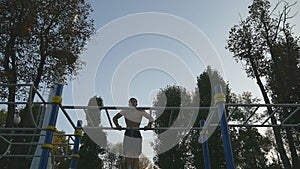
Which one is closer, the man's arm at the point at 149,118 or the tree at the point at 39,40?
the man's arm at the point at 149,118

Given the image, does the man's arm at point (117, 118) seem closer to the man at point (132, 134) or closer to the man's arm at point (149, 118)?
the man at point (132, 134)

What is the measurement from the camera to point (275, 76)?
1606 cm

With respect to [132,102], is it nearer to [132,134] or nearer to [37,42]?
[132,134]

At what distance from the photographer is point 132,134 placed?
5523 millimetres

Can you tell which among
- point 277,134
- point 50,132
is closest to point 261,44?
point 277,134

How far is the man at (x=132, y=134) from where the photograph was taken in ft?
17.5

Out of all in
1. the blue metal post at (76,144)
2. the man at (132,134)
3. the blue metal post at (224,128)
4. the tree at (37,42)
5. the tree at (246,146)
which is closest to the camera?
the blue metal post at (224,128)

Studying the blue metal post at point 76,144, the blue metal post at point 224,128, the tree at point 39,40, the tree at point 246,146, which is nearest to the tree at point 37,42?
the tree at point 39,40

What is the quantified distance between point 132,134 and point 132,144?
0.62 ft

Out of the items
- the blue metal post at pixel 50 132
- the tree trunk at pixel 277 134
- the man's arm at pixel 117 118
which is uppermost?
the tree trunk at pixel 277 134

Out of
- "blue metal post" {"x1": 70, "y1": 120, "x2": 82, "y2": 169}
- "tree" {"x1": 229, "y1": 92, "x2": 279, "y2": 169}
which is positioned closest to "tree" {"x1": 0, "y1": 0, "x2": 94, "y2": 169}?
"blue metal post" {"x1": 70, "y1": 120, "x2": 82, "y2": 169}

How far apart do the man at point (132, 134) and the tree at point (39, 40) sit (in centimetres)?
602

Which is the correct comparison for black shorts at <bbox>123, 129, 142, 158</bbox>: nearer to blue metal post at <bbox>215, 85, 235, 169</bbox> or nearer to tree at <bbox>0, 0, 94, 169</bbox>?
blue metal post at <bbox>215, 85, 235, 169</bbox>

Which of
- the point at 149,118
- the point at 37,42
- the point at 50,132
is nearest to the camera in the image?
the point at 50,132
